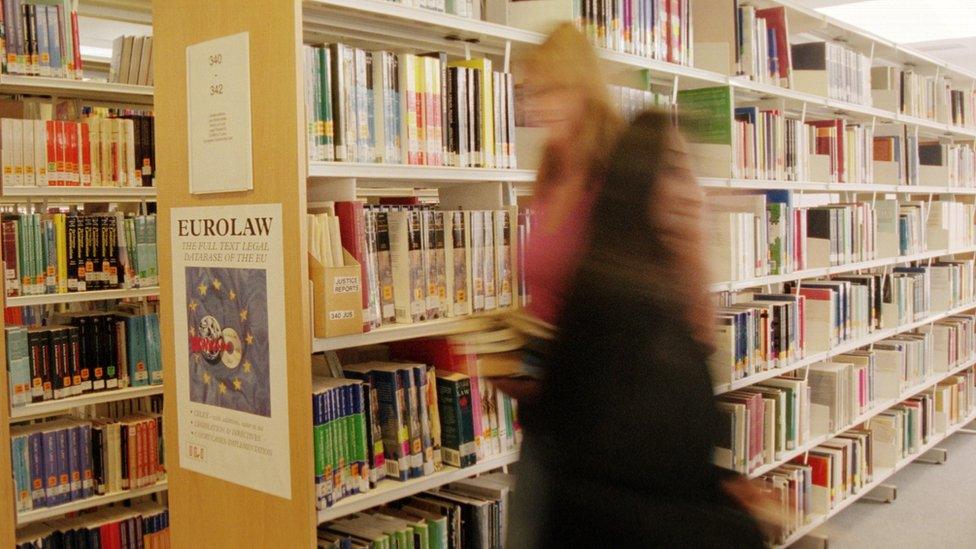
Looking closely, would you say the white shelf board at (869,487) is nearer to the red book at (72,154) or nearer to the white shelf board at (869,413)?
the white shelf board at (869,413)

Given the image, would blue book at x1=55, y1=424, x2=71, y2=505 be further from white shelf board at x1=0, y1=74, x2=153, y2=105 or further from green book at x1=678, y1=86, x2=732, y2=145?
green book at x1=678, y1=86, x2=732, y2=145

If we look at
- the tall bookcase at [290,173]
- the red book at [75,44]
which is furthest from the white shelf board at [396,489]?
the red book at [75,44]

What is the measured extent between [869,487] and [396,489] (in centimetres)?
327

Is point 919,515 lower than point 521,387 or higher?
lower

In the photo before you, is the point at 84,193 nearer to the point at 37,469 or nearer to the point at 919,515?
the point at 37,469

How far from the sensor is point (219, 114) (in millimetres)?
2084

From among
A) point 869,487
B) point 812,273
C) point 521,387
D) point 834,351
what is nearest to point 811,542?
point 869,487

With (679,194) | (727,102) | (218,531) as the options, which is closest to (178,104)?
(218,531)

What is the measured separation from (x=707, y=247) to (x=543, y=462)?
0.46m

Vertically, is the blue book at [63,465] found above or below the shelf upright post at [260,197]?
below

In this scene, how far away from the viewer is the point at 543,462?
137cm

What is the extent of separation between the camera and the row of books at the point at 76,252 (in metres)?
3.12

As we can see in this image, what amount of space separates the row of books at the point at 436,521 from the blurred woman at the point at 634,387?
2.80ft

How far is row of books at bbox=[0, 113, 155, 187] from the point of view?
10.4 feet
